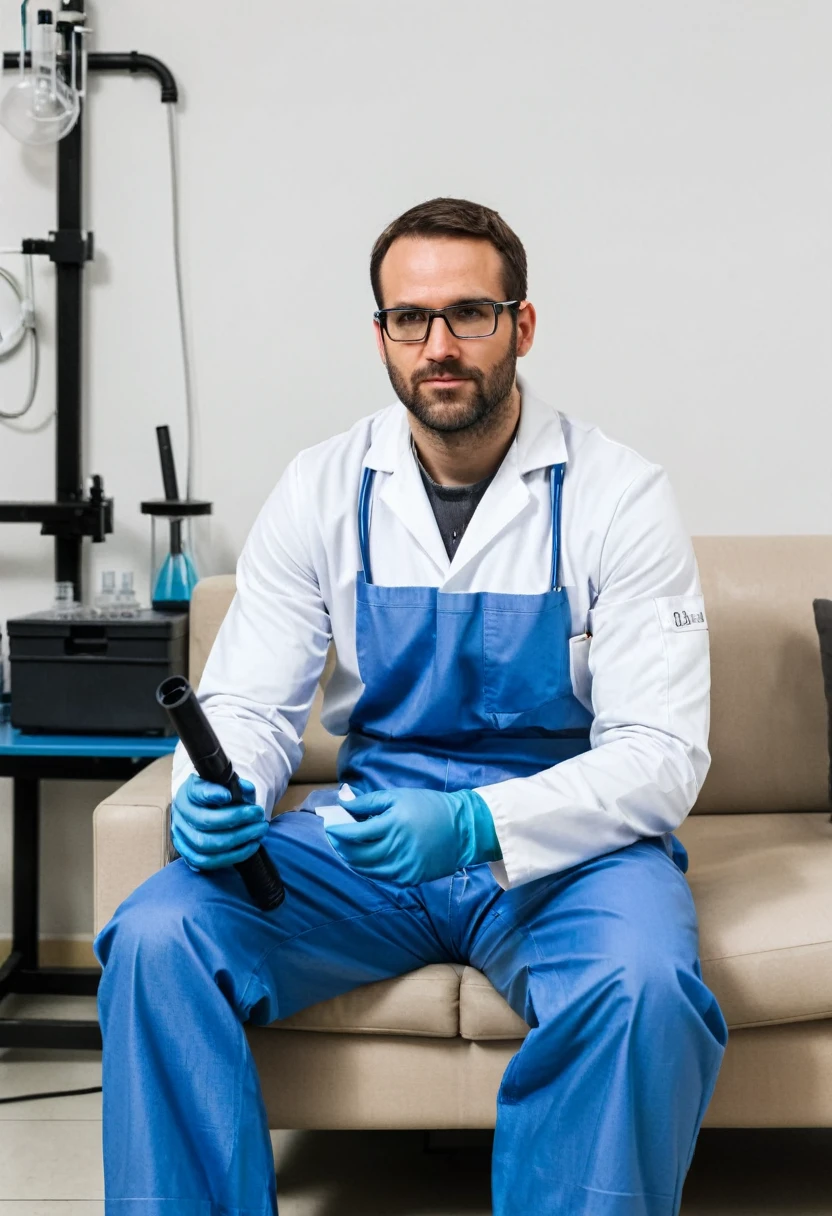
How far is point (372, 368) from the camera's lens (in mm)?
2488

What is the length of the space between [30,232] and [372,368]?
0.70 m

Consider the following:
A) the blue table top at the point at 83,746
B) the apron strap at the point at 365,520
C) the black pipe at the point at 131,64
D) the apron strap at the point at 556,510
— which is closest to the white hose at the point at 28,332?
the black pipe at the point at 131,64

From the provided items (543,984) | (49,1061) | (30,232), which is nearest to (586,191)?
(30,232)

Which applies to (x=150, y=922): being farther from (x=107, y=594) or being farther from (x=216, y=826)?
(x=107, y=594)

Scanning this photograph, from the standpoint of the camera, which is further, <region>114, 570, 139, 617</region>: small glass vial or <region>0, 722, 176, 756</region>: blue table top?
<region>114, 570, 139, 617</region>: small glass vial

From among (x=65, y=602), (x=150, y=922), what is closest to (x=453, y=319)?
(x=150, y=922)

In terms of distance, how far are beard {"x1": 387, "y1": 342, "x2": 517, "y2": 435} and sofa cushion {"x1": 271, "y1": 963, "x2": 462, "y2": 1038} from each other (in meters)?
0.71

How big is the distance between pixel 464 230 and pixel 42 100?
1.03m

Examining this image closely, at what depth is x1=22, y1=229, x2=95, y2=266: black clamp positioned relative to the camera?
7.93 feet

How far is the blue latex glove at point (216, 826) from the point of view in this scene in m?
1.45

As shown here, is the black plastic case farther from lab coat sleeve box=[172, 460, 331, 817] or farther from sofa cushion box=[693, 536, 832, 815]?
sofa cushion box=[693, 536, 832, 815]

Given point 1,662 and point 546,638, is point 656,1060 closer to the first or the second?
point 546,638

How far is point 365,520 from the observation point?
1.77 metres

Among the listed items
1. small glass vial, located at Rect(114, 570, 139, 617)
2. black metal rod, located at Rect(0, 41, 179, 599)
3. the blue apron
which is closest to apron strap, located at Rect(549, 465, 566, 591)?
the blue apron
